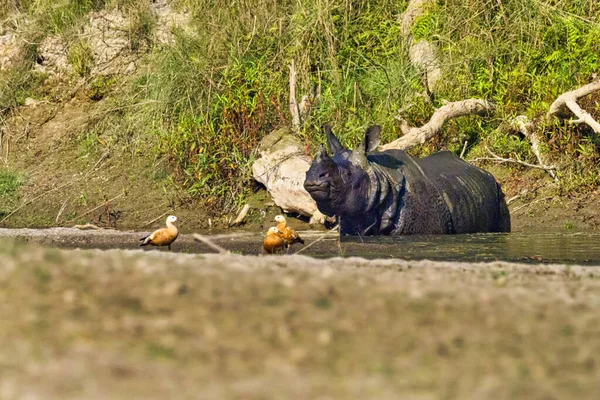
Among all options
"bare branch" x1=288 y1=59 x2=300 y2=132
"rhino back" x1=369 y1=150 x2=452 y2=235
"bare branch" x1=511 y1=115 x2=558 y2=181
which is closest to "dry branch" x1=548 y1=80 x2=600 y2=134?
"bare branch" x1=511 y1=115 x2=558 y2=181

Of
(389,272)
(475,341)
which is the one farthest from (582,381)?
(389,272)

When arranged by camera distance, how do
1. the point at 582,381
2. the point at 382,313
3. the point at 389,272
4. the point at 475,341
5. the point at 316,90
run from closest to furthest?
1. the point at 582,381
2. the point at 475,341
3. the point at 382,313
4. the point at 389,272
5. the point at 316,90

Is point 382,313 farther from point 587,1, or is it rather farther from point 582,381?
point 587,1

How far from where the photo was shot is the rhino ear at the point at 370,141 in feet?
34.9

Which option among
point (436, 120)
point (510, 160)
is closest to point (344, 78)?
point (436, 120)

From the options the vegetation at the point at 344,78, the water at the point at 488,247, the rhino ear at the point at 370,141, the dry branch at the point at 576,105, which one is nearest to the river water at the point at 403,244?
the water at the point at 488,247

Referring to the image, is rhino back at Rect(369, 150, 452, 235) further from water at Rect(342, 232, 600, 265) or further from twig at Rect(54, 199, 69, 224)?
twig at Rect(54, 199, 69, 224)

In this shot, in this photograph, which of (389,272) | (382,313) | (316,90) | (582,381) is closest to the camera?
(582,381)

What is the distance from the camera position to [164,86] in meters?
14.1

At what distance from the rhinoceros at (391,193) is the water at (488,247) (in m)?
0.38

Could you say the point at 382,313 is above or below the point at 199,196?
Answer: above

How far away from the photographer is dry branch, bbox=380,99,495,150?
40.7 feet

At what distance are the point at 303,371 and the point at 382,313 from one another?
26.5 inches

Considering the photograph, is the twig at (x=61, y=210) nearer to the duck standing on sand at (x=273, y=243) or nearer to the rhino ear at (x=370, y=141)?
the rhino ear at (x=370, y=141)
